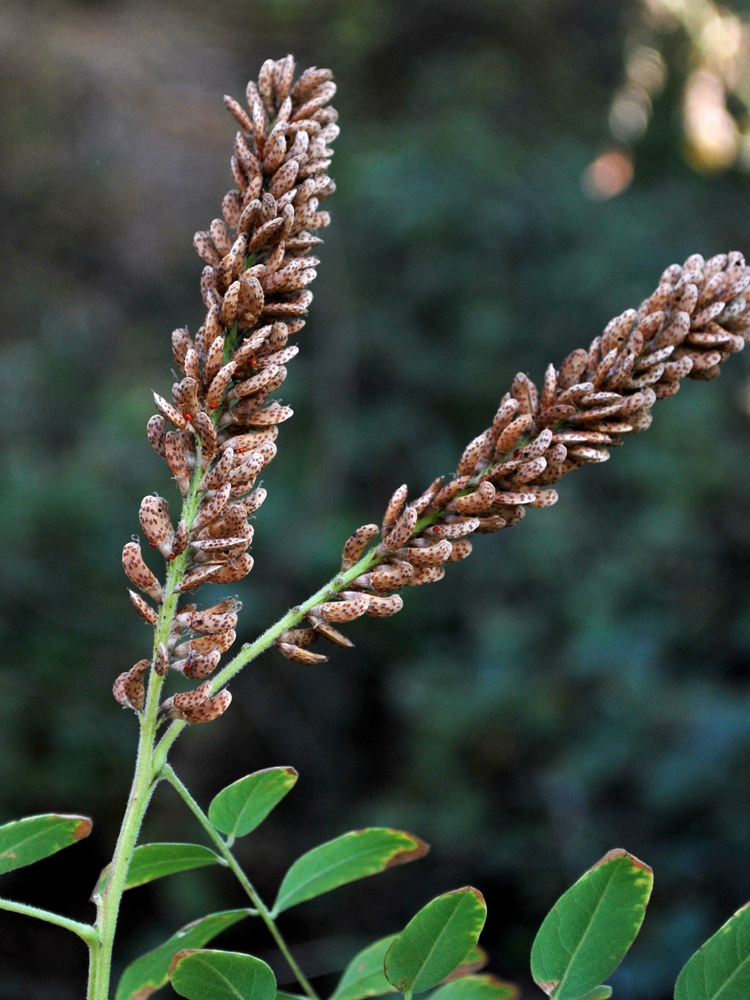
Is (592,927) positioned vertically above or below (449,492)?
below

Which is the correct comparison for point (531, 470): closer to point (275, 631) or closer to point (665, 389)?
point (665, 389)

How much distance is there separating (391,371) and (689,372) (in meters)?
4.68

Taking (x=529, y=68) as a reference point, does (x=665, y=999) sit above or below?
below

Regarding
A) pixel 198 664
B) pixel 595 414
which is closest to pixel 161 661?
pixel 198 664

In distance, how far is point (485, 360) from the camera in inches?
201

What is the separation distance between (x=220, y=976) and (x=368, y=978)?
0.31 metres

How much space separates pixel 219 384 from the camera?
82 centimetres

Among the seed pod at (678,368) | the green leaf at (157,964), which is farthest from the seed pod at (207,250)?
the green leaf at (157,964)

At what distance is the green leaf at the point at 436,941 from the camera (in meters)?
0.85

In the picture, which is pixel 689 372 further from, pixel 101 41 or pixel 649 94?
pixel 101 41

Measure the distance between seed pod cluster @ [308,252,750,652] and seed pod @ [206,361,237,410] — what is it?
178mm

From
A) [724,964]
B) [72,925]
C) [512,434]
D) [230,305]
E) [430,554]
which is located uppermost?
[230,305]

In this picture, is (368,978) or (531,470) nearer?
(531,470)

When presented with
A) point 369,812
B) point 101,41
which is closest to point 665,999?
point 369,812
